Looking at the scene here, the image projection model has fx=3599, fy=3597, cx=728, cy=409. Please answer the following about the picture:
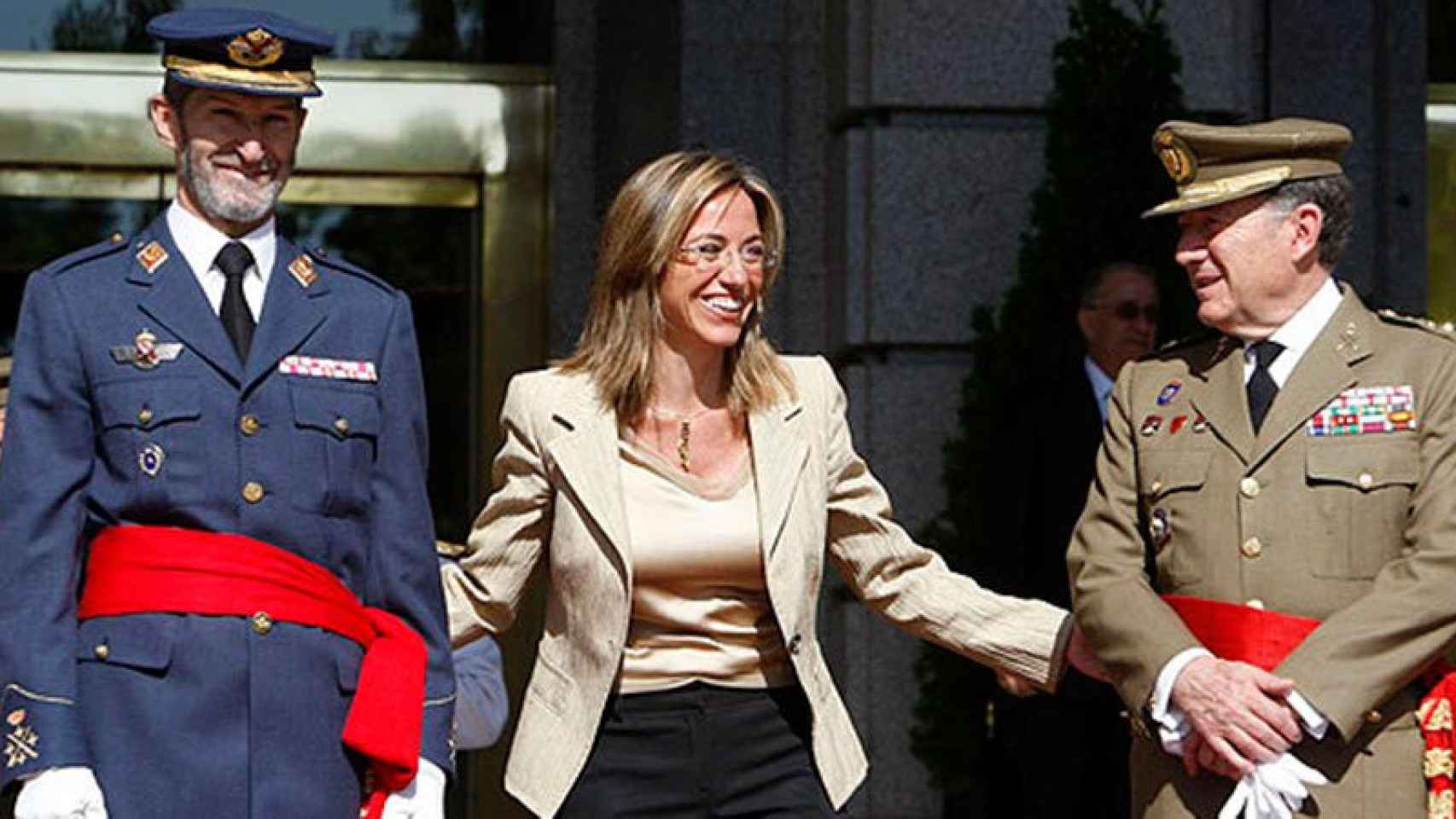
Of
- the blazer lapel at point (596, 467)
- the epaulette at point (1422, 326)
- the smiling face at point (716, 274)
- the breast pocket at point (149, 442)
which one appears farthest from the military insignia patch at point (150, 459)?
the epaulette at point (1422, 326)

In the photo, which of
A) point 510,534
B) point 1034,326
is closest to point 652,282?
point 510,534

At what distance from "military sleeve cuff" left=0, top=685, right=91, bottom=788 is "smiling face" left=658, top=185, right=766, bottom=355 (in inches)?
62.0

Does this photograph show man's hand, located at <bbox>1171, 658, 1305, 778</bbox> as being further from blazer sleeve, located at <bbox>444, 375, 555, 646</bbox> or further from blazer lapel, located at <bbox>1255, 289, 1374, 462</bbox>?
blazer sleeve, located at <bbox>444, 375, 555, 646</bbox>

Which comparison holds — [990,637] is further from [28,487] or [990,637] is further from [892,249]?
[892,249]

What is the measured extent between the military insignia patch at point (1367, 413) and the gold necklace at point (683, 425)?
1.16 metres

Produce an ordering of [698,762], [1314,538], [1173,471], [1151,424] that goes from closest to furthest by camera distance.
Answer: [698,762] < [1314,538] < [1173,471] < [1151,424]

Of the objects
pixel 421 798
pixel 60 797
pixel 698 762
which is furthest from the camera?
pixel 698 762

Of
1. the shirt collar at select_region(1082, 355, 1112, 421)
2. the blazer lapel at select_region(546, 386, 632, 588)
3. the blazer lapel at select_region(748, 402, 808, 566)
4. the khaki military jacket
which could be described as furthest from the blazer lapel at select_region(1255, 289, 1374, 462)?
the shirt collar at select_region(1082, 355, 1112, 421)

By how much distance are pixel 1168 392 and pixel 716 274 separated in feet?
3.15

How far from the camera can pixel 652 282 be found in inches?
273

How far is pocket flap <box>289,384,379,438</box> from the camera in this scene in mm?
6129

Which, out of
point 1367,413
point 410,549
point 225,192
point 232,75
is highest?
point 232,75

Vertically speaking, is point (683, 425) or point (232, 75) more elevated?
point (232, 75)

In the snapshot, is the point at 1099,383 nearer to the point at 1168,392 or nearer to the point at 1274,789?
the point at 1168,392
